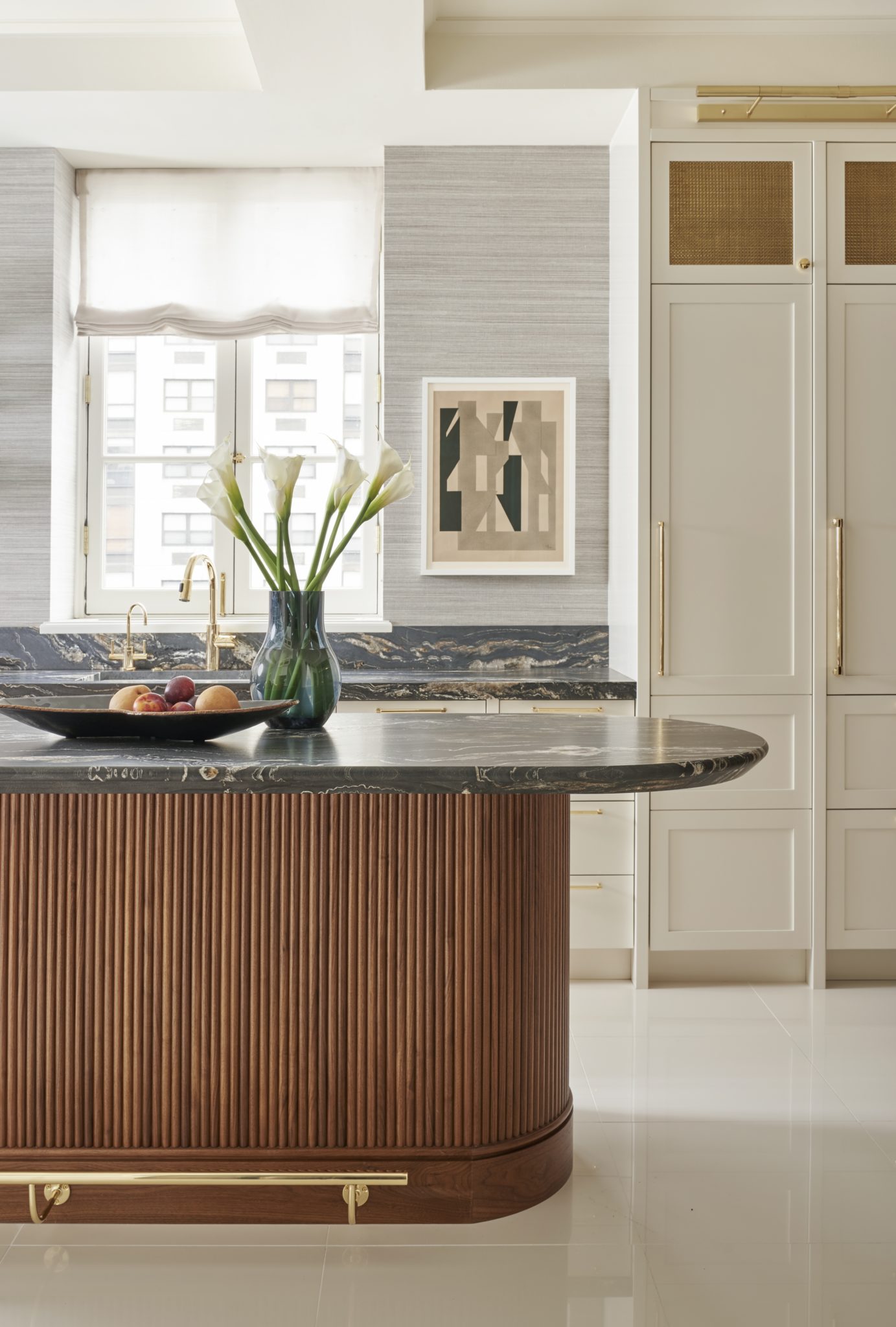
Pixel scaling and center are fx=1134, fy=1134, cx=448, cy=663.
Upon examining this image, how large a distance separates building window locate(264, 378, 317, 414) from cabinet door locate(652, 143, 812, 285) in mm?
1359

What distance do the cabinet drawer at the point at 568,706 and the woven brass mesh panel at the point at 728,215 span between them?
136cm

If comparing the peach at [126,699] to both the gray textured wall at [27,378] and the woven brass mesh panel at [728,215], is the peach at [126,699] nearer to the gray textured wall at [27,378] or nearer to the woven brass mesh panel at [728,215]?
the gray textured wall at [27,378]

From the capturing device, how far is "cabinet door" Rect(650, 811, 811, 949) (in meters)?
3.48

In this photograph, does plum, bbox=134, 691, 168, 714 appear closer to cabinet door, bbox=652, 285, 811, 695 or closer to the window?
cabinet door, bbox=652, 285, 811, 695

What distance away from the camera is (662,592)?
3482 mm

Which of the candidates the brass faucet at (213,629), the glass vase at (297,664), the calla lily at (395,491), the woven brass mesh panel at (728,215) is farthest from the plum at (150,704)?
the woven brass mesh panel at (728,215)

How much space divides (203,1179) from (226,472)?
1262 millimetres

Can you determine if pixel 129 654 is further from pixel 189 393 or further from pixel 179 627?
pixel 189 393

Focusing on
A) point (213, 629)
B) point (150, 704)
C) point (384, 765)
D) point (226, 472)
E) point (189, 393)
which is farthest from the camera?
point (189, 393)

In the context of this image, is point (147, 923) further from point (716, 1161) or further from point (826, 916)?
point (826, 916)

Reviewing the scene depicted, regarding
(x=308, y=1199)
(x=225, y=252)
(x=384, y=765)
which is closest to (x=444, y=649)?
(x=225, y=252)

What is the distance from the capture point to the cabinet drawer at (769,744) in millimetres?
3482

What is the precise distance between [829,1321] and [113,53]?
3693mm

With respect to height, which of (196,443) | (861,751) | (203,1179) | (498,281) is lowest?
(203,1179)
